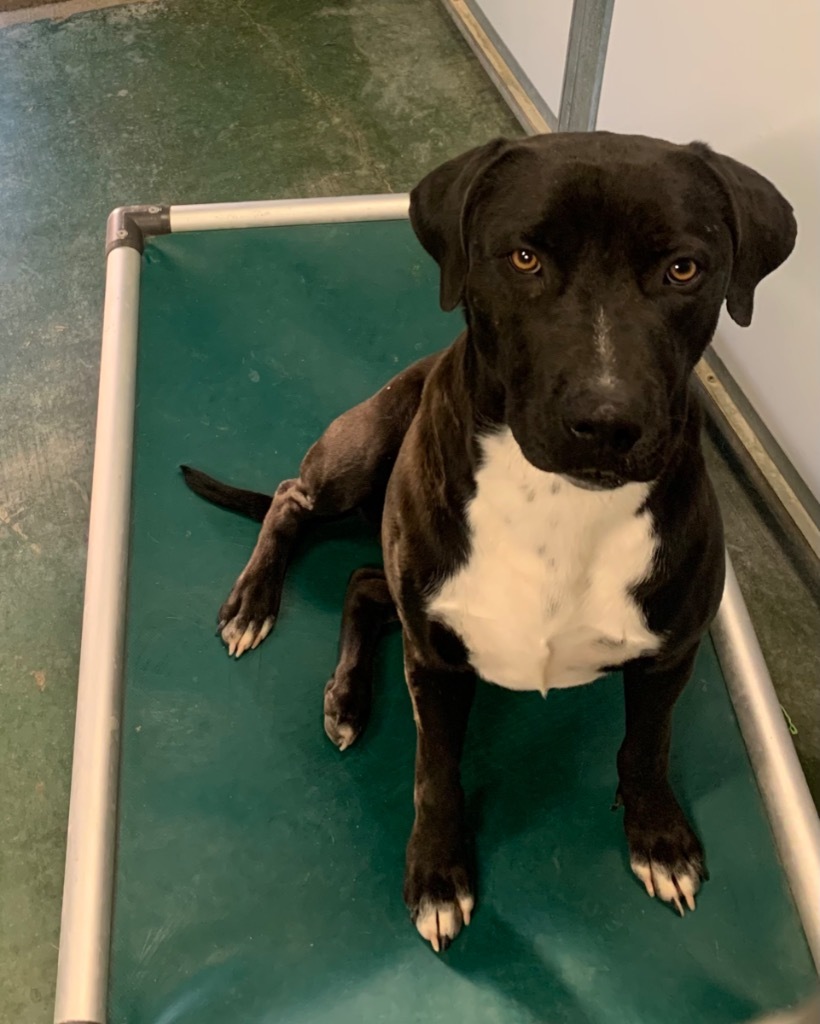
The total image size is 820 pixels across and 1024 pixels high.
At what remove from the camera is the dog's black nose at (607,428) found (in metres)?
1.09

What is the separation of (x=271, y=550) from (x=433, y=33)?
2.79 meters

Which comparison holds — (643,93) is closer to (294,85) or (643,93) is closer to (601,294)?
(294,85)

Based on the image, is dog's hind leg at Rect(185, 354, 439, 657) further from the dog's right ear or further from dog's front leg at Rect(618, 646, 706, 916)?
dog's front leg at Rect(618, 646, 706, 916)

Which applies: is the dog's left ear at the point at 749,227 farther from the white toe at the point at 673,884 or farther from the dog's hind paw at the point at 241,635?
the dog's hind paw at the point at 241,635

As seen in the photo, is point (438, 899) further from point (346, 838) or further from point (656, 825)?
point (656, 825)

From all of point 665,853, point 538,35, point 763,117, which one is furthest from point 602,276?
point 538,35

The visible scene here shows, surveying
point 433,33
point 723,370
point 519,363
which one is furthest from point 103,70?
point 519,363

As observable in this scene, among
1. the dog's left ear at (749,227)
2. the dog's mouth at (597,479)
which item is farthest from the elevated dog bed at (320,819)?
the dog's left ear at (749,227)

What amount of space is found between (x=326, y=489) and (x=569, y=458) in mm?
897

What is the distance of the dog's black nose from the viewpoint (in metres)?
1.09

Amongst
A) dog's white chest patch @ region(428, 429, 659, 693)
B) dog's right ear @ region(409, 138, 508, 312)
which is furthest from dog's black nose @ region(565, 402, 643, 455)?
dog's right ear @ region(409, 138, 508, 312)

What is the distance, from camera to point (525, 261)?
1.20m

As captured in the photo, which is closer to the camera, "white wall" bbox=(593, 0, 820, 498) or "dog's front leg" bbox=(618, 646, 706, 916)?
"dog's front leg" bbox=(618, 646, 706, 916)

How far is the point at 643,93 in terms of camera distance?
2.71m
